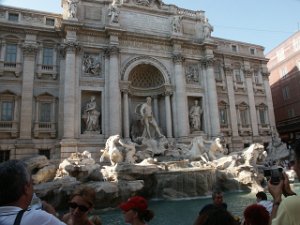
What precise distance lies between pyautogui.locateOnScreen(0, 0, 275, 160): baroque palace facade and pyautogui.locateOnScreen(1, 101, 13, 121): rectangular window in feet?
0.19

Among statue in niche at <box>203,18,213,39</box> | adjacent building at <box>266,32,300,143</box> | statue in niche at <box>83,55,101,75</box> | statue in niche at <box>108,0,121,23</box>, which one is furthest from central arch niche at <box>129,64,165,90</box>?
adjacent building at <box>266,32,300,143</box>

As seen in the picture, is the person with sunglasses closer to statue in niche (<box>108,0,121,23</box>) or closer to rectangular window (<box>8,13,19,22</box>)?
statue in niche (<box>108,0,121,23</box>)

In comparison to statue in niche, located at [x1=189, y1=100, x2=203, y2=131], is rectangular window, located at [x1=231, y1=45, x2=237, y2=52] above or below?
above

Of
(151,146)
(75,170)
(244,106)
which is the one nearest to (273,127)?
(244,106)

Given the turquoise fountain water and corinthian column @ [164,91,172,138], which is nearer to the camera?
the turquoise fountain water

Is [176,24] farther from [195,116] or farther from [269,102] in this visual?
[269,102]

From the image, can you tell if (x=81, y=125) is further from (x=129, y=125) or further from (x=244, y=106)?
(x=244, y=106)

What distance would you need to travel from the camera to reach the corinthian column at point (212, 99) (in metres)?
22.9

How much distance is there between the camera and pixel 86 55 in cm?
2081

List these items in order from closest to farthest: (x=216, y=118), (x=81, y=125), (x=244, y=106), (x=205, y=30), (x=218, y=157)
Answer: (x=218, y=157)
(x=81, y=125)
(x=216, y=118)
(x=205, y=30)
(x=244, y=106)

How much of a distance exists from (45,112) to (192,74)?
12.4 meters

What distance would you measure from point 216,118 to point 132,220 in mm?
20767

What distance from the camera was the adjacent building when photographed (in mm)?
30891

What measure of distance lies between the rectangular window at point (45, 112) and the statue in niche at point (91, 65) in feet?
12.3
